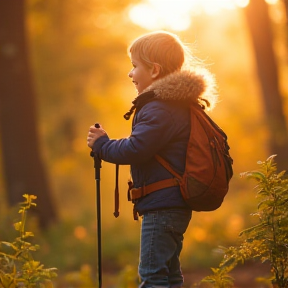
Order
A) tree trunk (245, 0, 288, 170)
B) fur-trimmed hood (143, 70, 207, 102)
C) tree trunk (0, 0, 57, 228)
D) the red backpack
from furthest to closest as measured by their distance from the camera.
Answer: tree trunk (245, 0, 288, 170), tree trunk (0, 0, 57, 228), fur-trimmed hood (143, 70, 207, 102), the red backpack

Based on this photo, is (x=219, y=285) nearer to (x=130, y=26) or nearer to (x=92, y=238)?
(x=92, y=238)

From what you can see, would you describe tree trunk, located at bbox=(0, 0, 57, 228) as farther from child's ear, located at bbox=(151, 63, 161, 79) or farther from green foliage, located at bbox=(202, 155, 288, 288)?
green foliage, located at bbox=(202, 155, 288, 288)

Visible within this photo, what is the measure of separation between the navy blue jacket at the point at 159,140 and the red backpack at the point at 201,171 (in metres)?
0.04

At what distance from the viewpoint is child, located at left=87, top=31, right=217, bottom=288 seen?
14.9 feet

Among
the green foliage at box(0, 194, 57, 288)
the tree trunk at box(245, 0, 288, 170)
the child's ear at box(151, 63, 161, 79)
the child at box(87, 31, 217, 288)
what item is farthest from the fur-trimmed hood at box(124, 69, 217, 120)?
the tree trunk at box(245, 0, 288, 170)

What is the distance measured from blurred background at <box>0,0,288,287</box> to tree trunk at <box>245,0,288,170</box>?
0.07 feet

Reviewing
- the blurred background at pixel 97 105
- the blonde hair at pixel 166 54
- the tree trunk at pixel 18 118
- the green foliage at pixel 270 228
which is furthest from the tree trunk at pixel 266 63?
the green foliage at pixel 270 228

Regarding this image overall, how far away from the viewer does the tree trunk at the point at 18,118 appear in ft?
41.9

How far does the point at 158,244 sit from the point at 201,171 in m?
0.53

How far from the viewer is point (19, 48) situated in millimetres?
12797

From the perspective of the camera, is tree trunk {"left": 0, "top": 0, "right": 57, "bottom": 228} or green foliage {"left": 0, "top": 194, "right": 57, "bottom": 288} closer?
green foliage {"left": 0, "top": 194, "right": 57, "bottom": 288}

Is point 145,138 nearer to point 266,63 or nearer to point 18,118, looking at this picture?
point 18,118

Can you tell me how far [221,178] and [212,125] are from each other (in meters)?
0.37

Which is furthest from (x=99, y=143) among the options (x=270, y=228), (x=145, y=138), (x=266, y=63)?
(x=266, y=63)
